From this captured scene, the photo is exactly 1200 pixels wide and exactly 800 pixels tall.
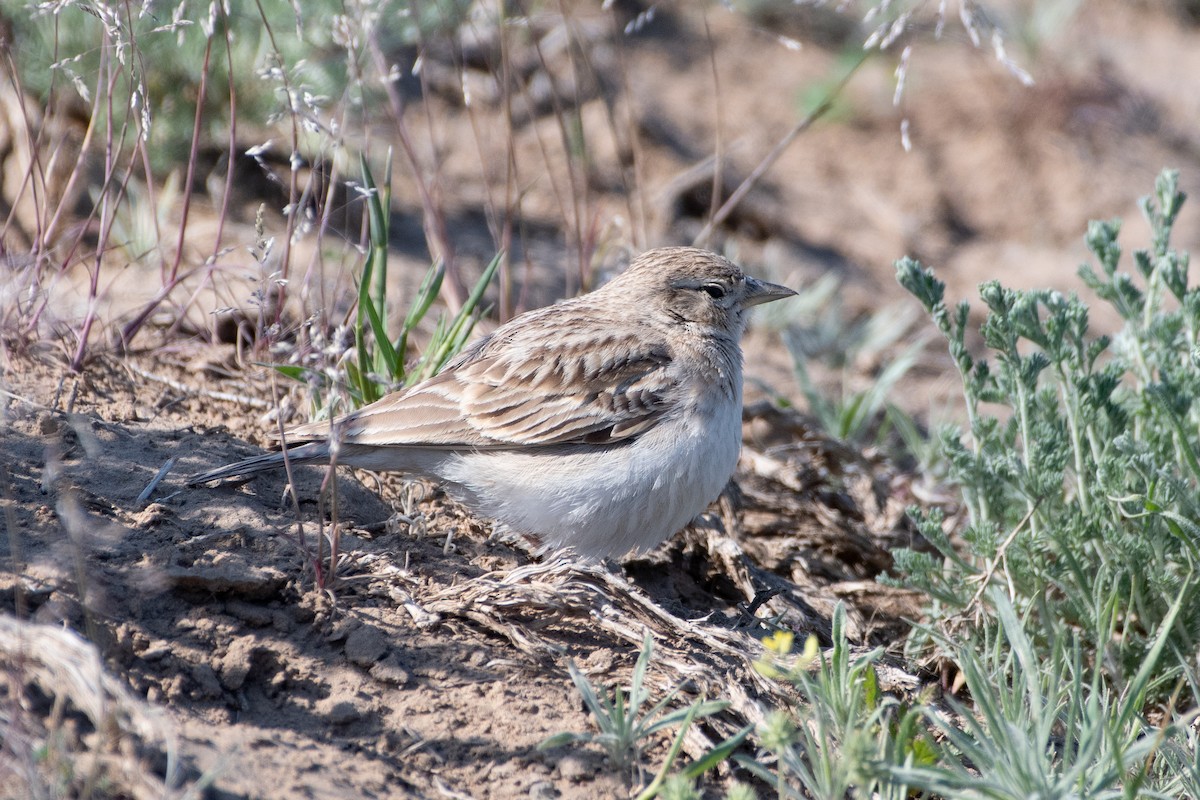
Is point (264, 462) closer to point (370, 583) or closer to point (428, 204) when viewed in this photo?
point (370, 583)

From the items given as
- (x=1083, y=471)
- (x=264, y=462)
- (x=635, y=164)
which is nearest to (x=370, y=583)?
(x=264, y=462)

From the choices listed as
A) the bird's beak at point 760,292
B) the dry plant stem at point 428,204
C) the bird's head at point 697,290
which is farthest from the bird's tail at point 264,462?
the bird's beak at point 760,292

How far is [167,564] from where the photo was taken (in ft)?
12.4

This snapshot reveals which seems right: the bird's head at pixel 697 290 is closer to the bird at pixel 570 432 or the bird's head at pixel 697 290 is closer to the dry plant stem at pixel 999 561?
the bird at pixel 570 432

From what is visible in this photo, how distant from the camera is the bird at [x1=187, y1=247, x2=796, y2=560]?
4328mm

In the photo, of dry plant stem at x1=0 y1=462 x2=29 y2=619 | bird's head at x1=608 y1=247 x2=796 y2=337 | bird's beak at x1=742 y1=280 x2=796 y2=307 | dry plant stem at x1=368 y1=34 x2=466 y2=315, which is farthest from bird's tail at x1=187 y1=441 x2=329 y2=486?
bird's beak at x1=742 y1=280 x2=796 y2=307

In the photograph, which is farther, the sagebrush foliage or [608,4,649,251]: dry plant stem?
[608,4,649,251]: dry plant stem

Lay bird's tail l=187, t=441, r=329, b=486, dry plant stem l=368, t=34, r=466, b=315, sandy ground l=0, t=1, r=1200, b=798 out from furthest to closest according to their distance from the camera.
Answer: dry plant stem l=368, t=34, r=466, b=315 → bird's tail l=187, t=441, r=329, b=486 → sandy ground l=0, t=1, r=1200, b=798

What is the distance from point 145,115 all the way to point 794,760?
10.2ft

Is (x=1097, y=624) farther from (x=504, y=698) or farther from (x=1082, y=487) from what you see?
(x=504, y=698)

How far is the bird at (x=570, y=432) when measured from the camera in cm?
433

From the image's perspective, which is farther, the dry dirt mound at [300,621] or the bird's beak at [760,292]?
the bird's beak at [760,292]

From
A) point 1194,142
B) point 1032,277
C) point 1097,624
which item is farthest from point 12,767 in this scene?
point 1194,142

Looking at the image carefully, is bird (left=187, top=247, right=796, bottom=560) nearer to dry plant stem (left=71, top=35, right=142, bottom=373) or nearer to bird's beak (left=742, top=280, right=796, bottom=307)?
bird's beak (left=742, top=280, right=796, bottom=307)
